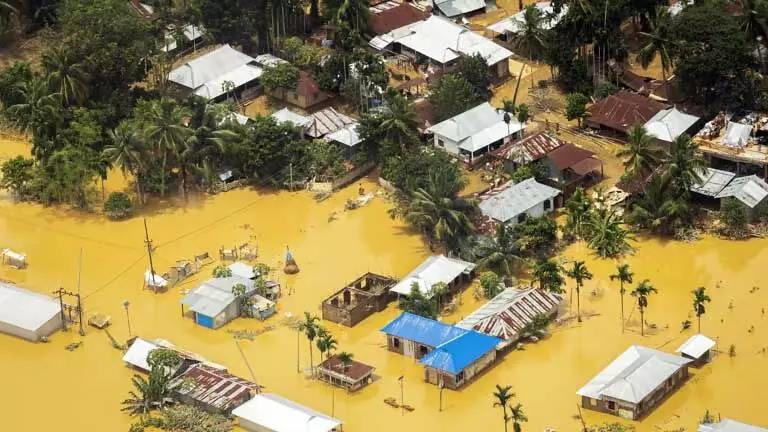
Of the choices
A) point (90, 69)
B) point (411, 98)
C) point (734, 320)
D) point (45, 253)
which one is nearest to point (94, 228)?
point (45, 253)

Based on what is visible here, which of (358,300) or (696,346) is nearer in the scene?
(696,346)

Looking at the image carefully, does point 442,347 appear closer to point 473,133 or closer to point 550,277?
point 550,277

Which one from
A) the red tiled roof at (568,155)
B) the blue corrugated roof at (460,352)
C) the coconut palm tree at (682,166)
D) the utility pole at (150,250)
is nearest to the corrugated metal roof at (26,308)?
the utility pole at (150,250)

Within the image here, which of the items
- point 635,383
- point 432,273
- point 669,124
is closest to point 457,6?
point 669,124

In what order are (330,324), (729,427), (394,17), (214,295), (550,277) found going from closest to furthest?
(729,427) < (550,277) < (330,324) < (214,295) < (394,17)

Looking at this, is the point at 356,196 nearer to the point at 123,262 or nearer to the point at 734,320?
the point at 123,262

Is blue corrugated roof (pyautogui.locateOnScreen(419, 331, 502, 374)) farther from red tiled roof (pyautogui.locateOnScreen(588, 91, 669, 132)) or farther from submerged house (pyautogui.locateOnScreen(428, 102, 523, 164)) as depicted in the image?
red tiled roof (pyautogui.locateOnScreen(588, 91, 669, 132))
